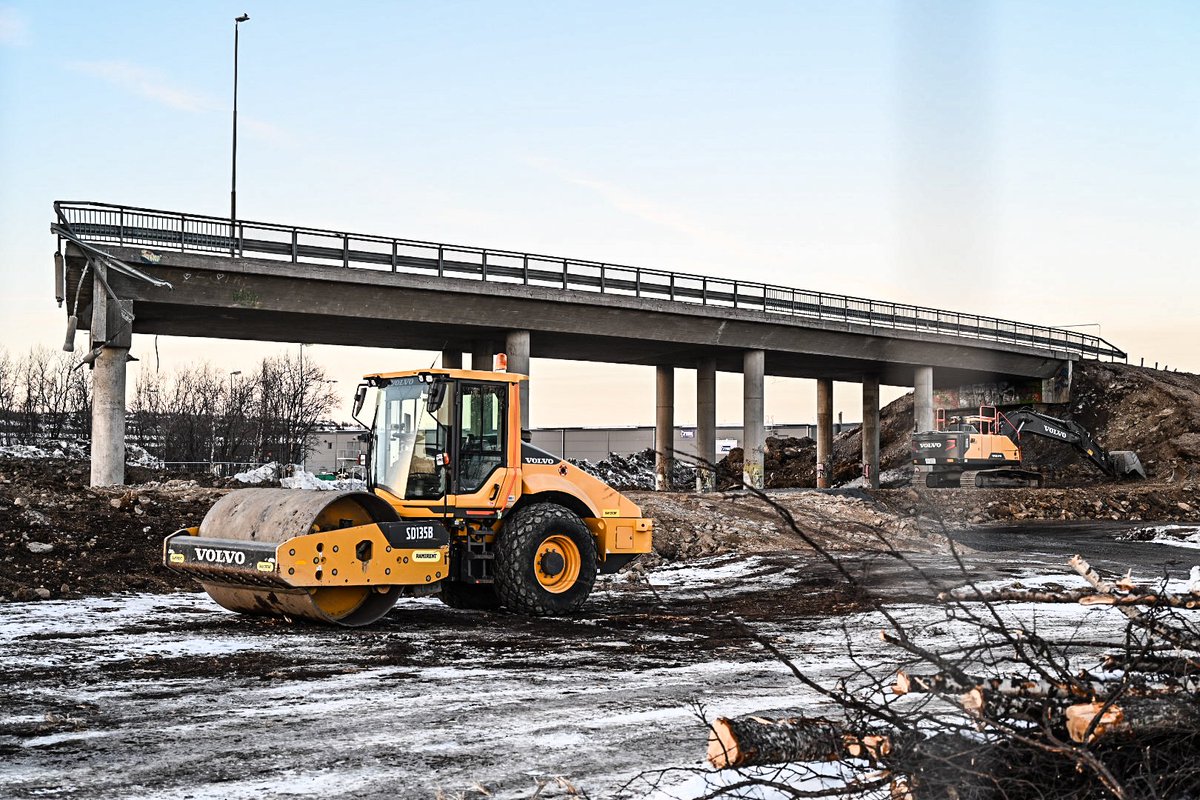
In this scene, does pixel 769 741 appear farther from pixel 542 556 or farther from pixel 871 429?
pixel 871 429

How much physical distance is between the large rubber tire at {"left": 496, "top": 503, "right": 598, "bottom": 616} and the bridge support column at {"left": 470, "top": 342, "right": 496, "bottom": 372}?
75.4 ft

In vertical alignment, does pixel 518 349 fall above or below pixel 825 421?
above

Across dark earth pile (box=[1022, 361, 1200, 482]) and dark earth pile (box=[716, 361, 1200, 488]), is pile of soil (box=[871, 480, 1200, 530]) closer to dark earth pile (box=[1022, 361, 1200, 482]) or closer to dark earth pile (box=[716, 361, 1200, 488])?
dark earth pile (box=[716, 361, 1200, 488])

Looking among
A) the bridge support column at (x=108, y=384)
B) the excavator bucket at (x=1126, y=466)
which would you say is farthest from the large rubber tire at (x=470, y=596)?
the excavator bucket at (x=1126, y=466)

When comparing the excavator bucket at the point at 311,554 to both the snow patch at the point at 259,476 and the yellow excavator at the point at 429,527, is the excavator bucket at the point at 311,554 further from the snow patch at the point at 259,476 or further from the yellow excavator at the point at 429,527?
the snow patch at the point at 259,476

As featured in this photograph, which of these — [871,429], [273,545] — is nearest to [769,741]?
[273,545]

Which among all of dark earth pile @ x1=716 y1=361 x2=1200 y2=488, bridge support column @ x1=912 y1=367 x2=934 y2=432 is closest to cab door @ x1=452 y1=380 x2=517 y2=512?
bridge support column @ x1=912 y1=367 x2=934 y2=432

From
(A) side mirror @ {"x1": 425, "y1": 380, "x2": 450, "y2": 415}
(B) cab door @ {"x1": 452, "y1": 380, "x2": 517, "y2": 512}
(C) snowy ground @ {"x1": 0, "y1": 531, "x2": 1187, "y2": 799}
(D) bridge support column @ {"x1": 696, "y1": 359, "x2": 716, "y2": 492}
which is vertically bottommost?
(C) snowy ground @ {"x1": 0, "y1": 531, "x2": 1187, "y2": 799}

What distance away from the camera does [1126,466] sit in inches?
1795

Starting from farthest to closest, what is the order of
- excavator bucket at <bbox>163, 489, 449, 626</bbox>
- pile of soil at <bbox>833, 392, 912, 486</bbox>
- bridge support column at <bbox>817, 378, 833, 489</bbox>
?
pile of soil at <bbox>833, 392, 912, 486</bbox>
bridge support column at <bbox>817, 378, 833, 489</bbox>
excavator bucket at <bbox>163, 489, 449, 626</bbox>

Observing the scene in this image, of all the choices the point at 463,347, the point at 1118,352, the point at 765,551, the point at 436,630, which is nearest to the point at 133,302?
the point at 463,347

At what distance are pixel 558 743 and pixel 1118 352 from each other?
194 feet

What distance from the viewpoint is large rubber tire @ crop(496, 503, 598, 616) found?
13219mm

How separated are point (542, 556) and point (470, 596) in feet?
4.78
